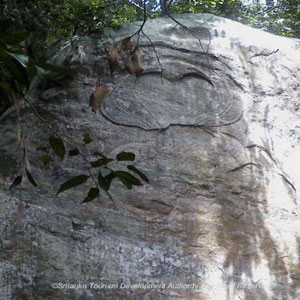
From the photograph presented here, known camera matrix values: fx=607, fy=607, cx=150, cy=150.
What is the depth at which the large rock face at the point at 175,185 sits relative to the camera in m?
3.75

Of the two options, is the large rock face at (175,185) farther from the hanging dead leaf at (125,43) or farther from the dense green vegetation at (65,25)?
the hanging dead leaf at (125,43)

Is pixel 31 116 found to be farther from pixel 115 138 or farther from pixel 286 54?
pixel 286 54

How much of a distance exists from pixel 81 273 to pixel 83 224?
0.30 m

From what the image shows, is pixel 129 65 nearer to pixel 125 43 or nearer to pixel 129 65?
pixel 129 65

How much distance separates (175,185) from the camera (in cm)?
401

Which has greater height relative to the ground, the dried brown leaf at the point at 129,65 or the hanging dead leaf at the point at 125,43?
the hanging dead leaf at the point at 125,43

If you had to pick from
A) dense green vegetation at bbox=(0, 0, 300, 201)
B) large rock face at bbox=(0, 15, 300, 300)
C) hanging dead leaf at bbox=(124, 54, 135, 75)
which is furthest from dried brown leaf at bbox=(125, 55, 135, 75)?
large rock face at bbox=(0, 15, 300, 300)

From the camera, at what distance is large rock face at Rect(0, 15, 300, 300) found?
3.75 m

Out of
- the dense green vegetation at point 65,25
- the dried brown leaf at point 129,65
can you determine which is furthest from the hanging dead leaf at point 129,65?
the dense green vegetation at point 65,25

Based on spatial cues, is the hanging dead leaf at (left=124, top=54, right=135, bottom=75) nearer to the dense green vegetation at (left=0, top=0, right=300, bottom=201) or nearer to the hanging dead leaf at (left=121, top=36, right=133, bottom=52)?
the hanging dead leaf at (left=121, top=36, right=133, bottom=52)

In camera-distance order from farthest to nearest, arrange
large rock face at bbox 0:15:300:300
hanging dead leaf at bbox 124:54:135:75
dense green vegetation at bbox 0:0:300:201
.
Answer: large rock face at bbox 0:15:300:300 < hanging dead leaf at bbox 124:54:135:75 < dense green vegetation at bbox 0:0:300:201

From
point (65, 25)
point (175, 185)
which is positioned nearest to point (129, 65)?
point (175, 185)

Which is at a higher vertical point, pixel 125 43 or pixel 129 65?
pixel 125 43

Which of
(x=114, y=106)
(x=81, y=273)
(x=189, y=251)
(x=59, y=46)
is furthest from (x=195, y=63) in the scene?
(x=81, y=273)
